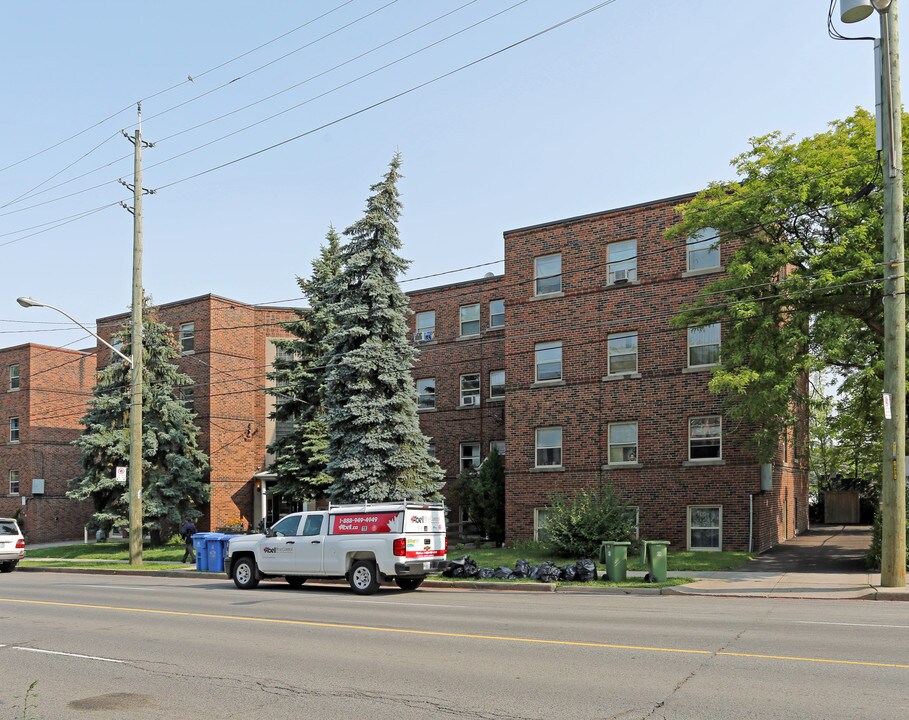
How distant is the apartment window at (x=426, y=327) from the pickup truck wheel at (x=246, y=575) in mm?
19047

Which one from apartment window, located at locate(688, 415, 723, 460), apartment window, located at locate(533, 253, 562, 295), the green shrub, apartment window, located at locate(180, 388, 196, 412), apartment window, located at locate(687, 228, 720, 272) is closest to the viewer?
the green shrub

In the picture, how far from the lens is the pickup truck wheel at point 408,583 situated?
20078mm

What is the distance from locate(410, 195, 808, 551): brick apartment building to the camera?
90.3ft

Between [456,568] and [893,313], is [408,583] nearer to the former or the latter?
[456,568]

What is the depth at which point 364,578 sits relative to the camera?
748 inches

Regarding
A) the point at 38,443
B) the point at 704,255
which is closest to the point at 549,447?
the point at 704,255

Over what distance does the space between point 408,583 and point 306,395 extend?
1484cm

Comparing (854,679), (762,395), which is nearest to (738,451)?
(762,395)

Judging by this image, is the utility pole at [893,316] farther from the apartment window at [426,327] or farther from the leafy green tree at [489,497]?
the apartment window at [426,327]

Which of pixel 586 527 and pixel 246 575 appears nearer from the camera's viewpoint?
pixel 246 575

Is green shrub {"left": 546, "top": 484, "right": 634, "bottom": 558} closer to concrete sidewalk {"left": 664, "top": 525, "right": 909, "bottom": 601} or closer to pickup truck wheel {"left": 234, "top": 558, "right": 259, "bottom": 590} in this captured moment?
concrete sidewalk {"left": 664, "top": 525, "right": 909, "bottom": 601}

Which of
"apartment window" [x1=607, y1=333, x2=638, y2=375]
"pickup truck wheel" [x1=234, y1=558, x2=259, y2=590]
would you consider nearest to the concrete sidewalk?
"apartment window" [x1=607, y1=333, x2=638, y2=375]

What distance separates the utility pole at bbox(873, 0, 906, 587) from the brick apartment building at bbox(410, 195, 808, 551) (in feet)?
29.3

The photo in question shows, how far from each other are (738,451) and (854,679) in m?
19.3
